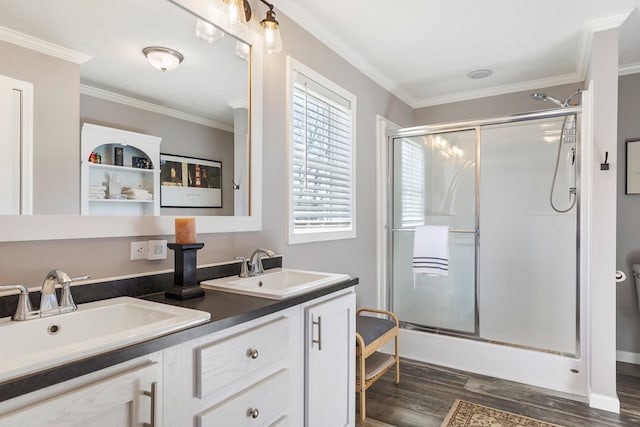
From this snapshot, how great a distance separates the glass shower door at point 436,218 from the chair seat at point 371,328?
81 centimetres

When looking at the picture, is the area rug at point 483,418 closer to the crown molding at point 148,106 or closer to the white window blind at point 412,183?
the white window blind at point 412,183

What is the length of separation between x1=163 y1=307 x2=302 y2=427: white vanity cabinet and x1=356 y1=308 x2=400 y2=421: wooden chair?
2.55 ft

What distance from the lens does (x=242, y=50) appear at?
6.56 ft

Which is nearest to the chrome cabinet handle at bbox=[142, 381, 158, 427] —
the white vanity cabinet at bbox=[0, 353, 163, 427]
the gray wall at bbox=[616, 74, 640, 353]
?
the white vanity cabinet at bbox=[0, 353, 163, 427]

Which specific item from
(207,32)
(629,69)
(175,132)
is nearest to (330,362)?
(175,132)

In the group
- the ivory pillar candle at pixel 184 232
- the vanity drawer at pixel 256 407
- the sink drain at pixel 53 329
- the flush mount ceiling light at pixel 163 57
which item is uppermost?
the flush mount ceiling light at pixel 163 57

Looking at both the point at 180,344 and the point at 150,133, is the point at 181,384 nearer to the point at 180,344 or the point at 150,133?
the point at 180,344

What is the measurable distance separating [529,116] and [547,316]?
1.56 meters

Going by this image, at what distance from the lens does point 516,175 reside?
11.0 feet

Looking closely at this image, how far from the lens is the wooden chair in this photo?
226 centimetres

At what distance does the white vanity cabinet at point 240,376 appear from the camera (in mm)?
1056

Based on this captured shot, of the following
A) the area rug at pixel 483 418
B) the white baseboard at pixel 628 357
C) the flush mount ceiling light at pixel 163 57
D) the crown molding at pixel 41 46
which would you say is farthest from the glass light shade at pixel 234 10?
the white baseboard at pixel 628 357

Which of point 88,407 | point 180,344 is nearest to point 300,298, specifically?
point 180,344

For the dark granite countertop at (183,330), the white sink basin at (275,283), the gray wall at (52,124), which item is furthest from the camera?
the white sink basin at (275,283)
